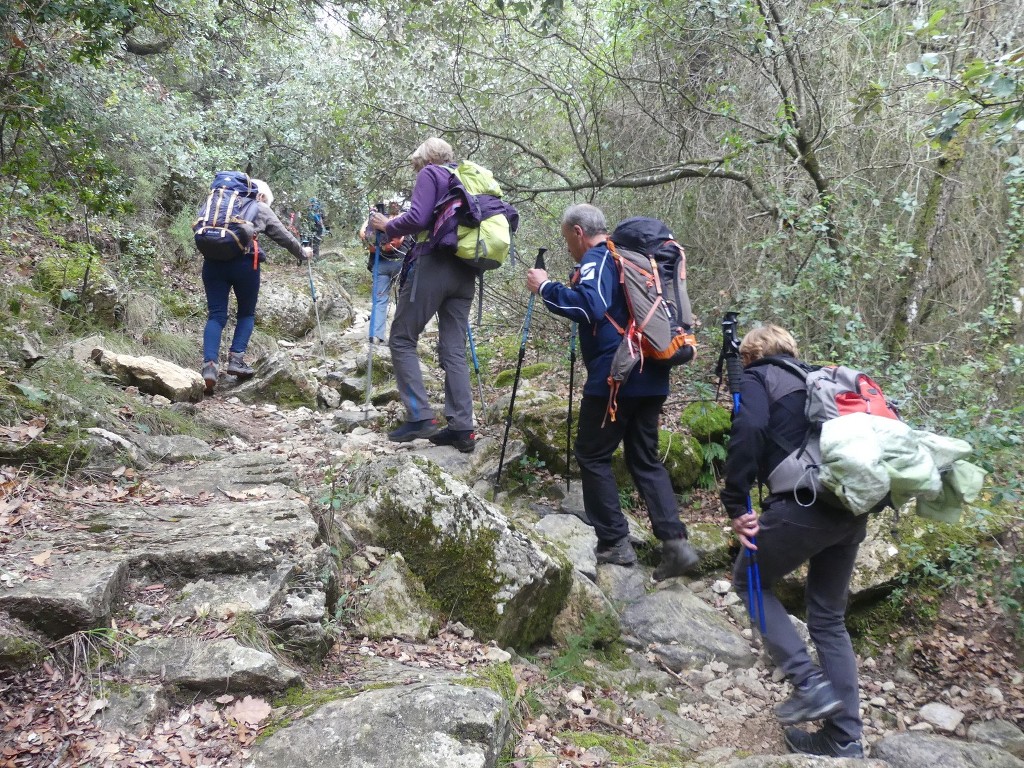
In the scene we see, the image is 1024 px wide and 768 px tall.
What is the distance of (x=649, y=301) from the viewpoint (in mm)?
4387

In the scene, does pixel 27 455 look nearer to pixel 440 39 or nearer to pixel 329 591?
pixel 329 591

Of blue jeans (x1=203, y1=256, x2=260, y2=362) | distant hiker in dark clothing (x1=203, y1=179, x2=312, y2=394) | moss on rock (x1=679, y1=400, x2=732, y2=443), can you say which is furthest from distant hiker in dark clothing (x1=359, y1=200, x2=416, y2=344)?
moss on rock (x1=679, y1=400, x2=732, y2=443)

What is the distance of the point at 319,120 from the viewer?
1124 cm

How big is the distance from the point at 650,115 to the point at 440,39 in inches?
109

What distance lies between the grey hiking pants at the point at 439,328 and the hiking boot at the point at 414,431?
0.05m

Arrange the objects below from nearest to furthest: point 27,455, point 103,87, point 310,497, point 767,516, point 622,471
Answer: point 767,516 < point 27,455 < point 310,497 < point 622,471 < point 103,87

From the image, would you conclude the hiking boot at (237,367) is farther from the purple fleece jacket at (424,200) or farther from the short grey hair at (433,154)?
the short grey hair at (433,154)

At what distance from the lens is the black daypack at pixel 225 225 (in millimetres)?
6852

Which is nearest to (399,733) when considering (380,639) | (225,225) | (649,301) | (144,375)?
(380,639)

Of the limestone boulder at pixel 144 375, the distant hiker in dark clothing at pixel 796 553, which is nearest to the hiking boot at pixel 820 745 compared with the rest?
the distant hiker in dark clothing at pixel 796 553

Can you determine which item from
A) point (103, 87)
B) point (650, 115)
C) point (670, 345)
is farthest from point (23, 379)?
point (103, 87)

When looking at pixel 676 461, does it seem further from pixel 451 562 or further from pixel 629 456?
pixel 451 562

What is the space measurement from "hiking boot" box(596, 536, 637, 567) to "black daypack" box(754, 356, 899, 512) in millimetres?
1876

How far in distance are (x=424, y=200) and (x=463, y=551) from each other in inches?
105
